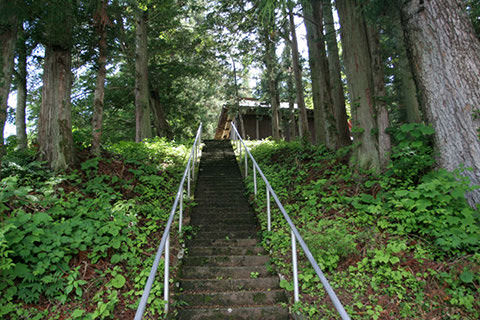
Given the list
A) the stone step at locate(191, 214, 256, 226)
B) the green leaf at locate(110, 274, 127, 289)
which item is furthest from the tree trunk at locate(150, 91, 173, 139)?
the green leaf at locate(110, 274, 127, 289)

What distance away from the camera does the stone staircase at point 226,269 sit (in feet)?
11.3

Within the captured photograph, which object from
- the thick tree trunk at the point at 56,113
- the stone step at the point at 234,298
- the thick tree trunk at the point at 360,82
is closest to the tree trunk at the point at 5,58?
the thick tree trunk at the point at 56,113

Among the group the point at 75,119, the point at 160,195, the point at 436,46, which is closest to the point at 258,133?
the point at 75,119

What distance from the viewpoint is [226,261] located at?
4512 mm

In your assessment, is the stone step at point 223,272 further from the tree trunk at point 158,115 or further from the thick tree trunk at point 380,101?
the tree trunk at point 158,115

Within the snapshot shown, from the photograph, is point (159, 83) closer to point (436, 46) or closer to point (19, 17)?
point (19, 17)

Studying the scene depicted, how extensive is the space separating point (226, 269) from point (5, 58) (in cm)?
459

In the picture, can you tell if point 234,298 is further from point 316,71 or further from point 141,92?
point 141,92

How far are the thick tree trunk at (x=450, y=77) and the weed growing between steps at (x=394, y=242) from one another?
0.28 meters

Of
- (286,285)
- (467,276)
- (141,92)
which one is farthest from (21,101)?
(467,276)

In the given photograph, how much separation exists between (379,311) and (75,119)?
16.3 meters

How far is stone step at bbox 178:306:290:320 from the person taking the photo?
335 cm

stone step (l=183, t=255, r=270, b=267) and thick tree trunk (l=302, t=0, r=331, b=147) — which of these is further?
thick tree trunk (l=302, t=0, r=331, b=147)

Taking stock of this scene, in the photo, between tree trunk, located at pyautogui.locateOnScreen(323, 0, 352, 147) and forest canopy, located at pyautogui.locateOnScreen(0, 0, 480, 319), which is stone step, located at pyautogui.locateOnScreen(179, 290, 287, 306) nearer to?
forest canopy, located at pyautogui.locateOnScreen(0, 0, 480, 319)
